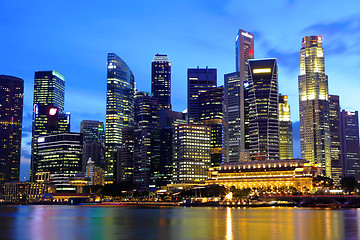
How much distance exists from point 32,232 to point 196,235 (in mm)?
36124

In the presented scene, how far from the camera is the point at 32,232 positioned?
97312 millimetres

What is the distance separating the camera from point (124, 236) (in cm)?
8769

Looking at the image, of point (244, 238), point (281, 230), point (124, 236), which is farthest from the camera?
point (281, 230)

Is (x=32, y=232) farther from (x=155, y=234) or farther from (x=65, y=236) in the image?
(x=155, y=234)

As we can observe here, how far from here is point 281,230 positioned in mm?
95312

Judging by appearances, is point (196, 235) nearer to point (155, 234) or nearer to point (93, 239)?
point (155, 234)

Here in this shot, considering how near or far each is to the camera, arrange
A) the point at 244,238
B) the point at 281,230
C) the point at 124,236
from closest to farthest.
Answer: the point at 244,238 → the point at 124,236 → the point at 281,230

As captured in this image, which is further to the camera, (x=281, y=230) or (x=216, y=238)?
(x=281, y=230)

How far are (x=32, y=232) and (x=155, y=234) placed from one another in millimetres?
27228

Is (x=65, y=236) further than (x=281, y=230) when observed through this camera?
No

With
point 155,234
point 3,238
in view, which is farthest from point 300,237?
point 3,238

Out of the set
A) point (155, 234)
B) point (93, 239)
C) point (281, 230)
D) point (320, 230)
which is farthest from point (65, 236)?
point (320, 230)

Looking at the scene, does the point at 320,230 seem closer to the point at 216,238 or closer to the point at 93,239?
the point at 216,238

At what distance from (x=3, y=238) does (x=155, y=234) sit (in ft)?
95.1
